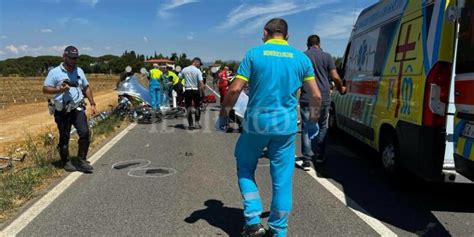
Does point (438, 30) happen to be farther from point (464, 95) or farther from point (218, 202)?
point (218, 202)

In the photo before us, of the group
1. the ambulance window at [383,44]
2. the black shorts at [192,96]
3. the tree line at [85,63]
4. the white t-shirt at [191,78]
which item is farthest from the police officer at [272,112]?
the tree line at [85,63]

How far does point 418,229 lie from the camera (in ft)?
14.8

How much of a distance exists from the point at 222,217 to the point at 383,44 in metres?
3.52

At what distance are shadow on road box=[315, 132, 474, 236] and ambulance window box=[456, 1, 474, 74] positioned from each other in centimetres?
160

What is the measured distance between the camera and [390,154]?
20.0ft

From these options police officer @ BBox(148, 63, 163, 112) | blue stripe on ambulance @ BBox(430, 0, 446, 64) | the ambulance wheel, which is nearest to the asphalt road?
the ambulance wheel

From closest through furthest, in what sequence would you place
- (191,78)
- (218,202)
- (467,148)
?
(467,148), (218,202), (191,78)

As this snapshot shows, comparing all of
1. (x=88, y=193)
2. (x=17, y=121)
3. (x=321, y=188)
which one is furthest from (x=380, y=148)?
(x=17, y=121)

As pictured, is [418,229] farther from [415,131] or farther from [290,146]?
[290,146]

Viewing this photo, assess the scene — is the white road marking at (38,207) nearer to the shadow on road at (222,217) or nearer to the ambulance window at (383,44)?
the shadow on road at (222,217)

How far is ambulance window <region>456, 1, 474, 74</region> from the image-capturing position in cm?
437

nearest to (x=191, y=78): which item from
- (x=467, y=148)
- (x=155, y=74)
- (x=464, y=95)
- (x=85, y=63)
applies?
(x=155, y=74)

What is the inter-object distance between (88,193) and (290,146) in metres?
3.01

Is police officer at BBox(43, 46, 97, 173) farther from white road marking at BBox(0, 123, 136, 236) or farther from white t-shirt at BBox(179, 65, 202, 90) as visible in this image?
white t-shirt at BBox(179, 65, 202, 90)
